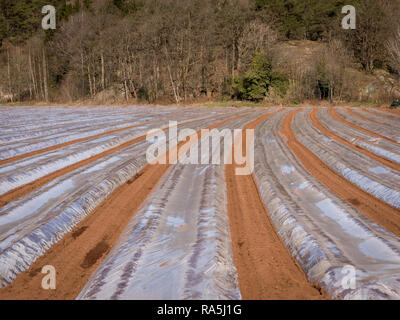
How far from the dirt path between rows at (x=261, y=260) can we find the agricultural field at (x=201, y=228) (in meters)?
0.01

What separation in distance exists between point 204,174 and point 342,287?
3.43 metres

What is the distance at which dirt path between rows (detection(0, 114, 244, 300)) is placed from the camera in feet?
8.04

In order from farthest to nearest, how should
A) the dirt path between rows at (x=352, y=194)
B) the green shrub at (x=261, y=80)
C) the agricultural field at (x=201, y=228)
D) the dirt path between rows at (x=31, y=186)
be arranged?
the green shrub at (x=261, y=80) < the dirt path between rows at (x=31, y=186) < the dirt path between rows at (x=352, y=194) < the agricultural field at (x=201, y=228)

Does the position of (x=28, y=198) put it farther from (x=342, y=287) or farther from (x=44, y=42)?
(x=44, y=42)

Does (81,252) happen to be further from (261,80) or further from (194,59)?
(194,59)

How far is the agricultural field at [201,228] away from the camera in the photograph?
94.6 inches

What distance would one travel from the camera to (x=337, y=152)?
22.9 feet

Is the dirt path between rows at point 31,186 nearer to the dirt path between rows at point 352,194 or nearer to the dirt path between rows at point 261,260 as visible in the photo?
the dirt path between rows at point 261,260
